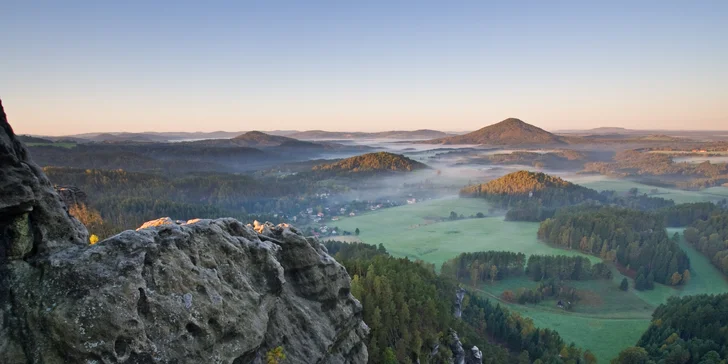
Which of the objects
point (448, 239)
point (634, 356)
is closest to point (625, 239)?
point (448, 239)

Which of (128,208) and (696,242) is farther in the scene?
(696,242)

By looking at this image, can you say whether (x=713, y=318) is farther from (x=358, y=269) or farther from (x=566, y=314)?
(x=358, y=269)

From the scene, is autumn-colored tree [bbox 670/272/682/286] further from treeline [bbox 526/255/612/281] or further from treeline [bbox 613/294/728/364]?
treeline [bbox 613/294/728/364]

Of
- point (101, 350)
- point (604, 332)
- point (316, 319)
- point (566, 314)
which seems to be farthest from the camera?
point (566, 314)

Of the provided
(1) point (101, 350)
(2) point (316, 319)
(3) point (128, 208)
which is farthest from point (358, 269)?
(3) point (128, 208)

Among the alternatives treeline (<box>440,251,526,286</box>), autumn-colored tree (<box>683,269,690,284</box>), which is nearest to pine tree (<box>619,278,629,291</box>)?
autumn-colored tree (<box>683,269,690,284</box>)

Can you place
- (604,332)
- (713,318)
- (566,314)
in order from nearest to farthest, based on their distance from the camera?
(713,318) → (604,332) → (566,314)
